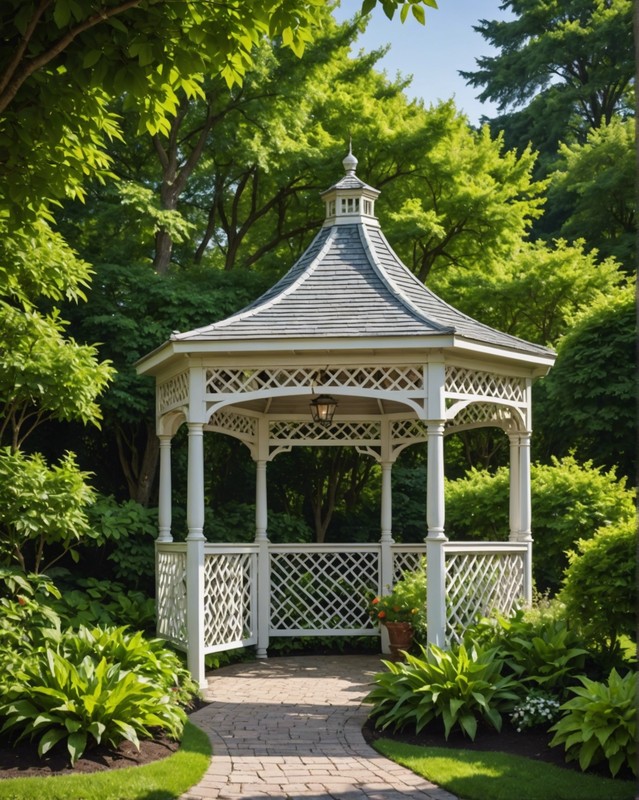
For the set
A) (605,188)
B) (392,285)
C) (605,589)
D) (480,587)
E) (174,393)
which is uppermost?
(605,188)

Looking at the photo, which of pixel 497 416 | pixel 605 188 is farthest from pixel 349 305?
pixel 605 188

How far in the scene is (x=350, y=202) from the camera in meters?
11.8

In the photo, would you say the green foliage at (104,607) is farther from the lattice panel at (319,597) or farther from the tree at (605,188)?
the tree at (605,188)

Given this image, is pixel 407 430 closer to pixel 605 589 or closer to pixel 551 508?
pixel 551 508

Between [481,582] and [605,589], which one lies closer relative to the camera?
[605,589]

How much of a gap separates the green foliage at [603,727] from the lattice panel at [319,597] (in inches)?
206

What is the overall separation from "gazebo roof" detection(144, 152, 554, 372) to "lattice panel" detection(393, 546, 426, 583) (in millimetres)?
3192

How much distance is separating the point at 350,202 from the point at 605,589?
18.7 ft

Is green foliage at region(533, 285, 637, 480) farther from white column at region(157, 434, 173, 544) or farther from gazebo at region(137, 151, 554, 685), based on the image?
white column at region(157, 434, 173, 544)

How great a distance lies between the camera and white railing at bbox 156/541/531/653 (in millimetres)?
10055

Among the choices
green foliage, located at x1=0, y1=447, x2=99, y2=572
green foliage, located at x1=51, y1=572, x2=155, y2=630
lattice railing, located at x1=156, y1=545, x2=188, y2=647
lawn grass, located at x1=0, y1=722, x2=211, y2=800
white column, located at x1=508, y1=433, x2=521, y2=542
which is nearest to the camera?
lawn grass, located at x1=0, y1=722, x2=211, y2=800

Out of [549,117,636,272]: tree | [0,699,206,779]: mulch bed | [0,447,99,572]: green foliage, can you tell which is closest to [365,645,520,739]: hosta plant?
[0,699,206,779]: mulch bed

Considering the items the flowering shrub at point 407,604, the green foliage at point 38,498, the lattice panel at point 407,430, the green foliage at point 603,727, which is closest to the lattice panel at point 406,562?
the flowering shrub at point 407,604

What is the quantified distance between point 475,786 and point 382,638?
225 inches
